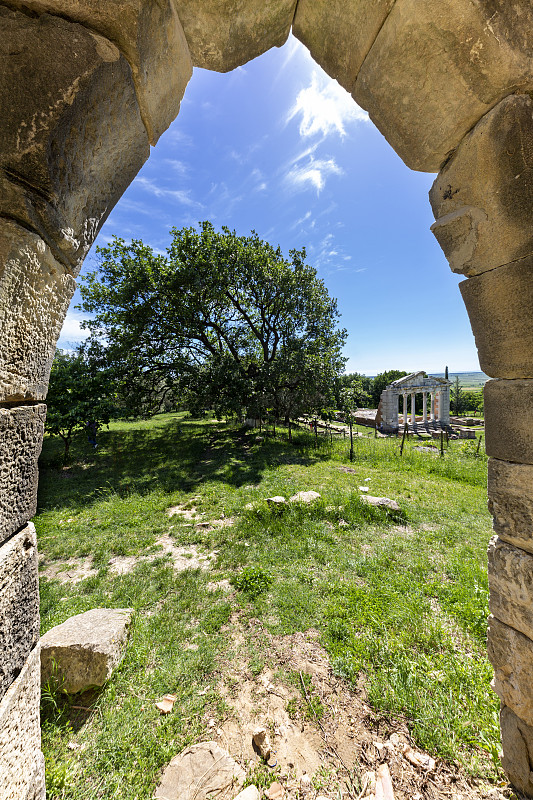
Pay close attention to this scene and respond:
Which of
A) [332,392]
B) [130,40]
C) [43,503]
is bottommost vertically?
[43,503]

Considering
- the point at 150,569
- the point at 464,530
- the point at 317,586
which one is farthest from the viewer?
the point at 464,530

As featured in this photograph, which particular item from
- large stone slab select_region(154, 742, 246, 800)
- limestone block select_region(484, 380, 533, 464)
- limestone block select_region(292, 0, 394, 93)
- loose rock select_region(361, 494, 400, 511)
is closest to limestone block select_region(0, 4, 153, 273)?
limestone block select_region(292, 0, 394, 93)

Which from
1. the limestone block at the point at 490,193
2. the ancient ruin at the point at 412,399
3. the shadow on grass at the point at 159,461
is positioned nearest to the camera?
the limestone block at the point at 490,193

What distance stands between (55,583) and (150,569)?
3.86 ft

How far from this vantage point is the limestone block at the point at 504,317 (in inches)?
52.6

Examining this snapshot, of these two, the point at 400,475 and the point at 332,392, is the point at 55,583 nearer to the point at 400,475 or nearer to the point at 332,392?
the point at 400,475

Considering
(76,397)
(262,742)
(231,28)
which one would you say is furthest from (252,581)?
(76,397)

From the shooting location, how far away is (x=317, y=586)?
3439mm

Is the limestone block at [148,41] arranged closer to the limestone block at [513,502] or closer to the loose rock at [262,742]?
the limestone block at [513,502]

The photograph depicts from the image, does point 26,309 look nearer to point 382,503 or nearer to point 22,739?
point 22,739

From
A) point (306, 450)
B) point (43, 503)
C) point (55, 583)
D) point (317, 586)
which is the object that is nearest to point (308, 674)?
point (317, 586)

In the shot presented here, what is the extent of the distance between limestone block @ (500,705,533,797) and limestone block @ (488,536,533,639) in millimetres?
528

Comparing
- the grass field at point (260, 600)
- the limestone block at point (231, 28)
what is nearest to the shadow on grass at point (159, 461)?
the grass field at point (260, 600)

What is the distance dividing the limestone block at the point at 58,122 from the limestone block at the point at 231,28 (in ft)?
1.80
